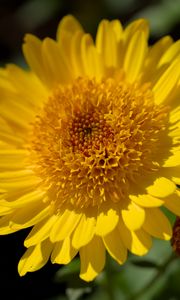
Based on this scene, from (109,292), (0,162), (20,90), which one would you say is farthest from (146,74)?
(109,292)

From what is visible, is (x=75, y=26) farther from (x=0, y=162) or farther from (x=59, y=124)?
(x=0, y=162)

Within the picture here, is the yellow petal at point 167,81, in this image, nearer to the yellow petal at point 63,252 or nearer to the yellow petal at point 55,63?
the yellow petal at point 55,63

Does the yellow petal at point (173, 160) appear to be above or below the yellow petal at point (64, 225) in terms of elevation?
above

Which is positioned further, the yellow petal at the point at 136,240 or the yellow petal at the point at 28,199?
the yellow petal at the point at 28,199

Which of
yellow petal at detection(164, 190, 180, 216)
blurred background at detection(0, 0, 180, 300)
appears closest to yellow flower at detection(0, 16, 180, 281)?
yellow petal at detection(164, 190, 180, 216)

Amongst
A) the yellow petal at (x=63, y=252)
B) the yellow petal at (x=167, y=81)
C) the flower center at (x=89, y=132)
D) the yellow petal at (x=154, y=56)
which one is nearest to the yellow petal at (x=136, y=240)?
the yellow petal at (x=63, y=252)

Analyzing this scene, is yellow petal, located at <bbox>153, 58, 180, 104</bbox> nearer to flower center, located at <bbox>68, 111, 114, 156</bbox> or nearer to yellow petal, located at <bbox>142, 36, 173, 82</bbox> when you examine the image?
yellow petal, located at <bbox>142, 36, 173, 82</bbox>

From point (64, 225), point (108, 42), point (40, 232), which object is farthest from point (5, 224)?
point (108, 42)
